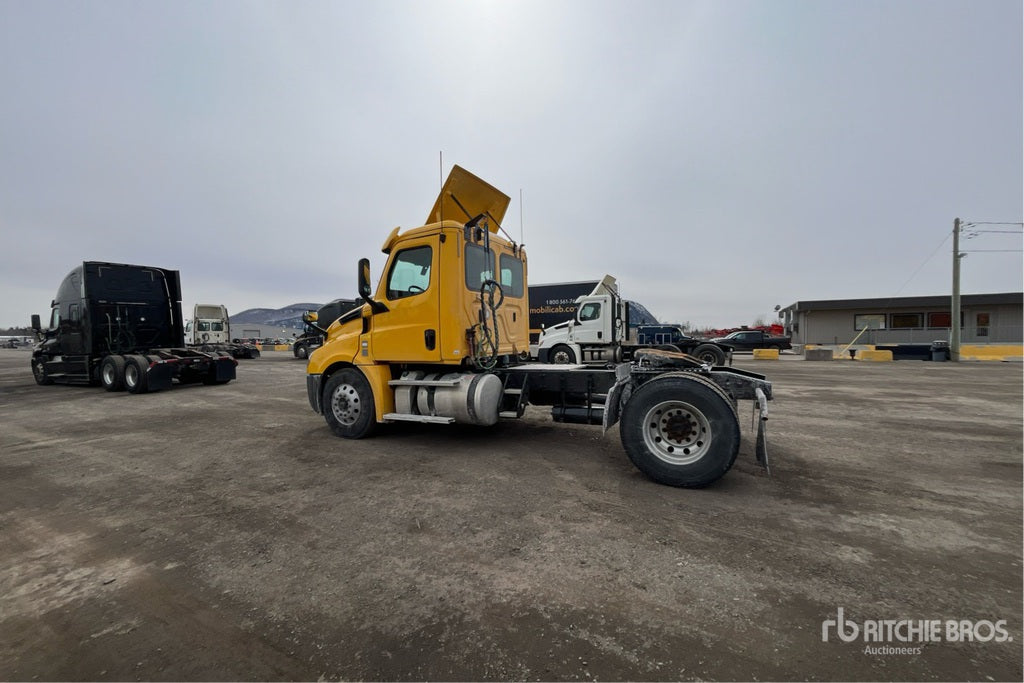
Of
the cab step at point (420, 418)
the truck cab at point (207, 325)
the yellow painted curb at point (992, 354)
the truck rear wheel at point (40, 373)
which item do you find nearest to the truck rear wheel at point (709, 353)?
the cab step at point (420, 418)

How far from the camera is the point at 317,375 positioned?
256 inches

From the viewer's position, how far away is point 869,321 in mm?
37812

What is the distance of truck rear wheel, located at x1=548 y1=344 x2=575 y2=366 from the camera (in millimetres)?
16734

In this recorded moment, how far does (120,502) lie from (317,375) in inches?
111

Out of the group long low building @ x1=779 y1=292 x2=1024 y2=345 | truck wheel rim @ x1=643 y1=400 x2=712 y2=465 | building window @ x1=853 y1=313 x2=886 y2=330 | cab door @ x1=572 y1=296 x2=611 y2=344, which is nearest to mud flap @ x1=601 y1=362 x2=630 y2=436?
truck wheel rim @ x1=643 y1=400 x2=712 y2=465

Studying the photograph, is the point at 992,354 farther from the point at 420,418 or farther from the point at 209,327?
the point at 209,327

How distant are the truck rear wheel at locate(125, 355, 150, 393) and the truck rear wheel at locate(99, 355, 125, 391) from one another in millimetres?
137

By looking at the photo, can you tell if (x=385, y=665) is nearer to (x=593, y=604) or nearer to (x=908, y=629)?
(x=593, y=604)

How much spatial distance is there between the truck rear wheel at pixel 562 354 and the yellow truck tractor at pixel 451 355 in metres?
10.1

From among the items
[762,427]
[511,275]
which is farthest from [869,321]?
[762,427]

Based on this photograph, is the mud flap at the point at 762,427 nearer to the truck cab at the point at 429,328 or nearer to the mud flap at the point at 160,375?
the truck cab at the point at 429,328

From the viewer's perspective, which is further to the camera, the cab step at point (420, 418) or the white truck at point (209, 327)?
the white truck at point (209, 327)

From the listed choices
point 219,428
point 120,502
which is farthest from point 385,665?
point 219,428

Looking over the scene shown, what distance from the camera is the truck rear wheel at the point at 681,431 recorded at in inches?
156
